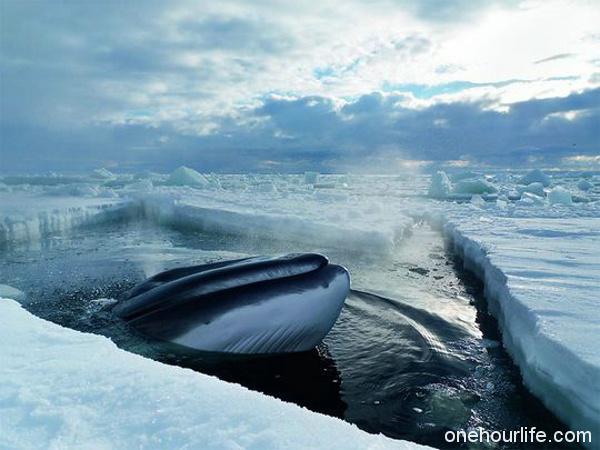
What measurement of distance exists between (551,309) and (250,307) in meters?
2.93

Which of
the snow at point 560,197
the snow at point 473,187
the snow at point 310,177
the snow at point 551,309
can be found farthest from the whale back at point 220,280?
the snow at point 310,177

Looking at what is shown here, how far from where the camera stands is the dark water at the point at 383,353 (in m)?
3.56

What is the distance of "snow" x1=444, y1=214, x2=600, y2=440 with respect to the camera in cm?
326

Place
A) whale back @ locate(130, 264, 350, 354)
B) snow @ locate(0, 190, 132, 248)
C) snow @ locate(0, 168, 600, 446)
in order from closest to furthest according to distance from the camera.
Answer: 1. snow @ locate(0, 168, 600, 446)
2. whale back @ locate(130, 264, 350, 354)
3. snow @ locate(0, 190, 132, 248)

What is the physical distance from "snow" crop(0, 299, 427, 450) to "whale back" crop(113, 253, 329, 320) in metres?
1.83

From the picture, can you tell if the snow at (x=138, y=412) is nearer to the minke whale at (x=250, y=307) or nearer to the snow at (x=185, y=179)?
the minke whale at (x=250, y=307)

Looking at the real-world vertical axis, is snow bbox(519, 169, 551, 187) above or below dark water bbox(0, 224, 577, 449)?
above

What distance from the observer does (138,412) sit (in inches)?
80.1

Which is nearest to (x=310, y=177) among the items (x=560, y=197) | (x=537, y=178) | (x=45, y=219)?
(x=537, y=178)

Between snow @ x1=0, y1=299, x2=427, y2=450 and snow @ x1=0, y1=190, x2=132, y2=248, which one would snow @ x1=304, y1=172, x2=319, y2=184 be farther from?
snow @ x1=0, y1=299, x2=427, y2=450

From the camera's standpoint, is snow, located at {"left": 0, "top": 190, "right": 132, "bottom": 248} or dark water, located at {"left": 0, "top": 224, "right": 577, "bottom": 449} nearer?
dark water, located at {"left": 0, "top": 224, "right": 577, "bottom": 449}

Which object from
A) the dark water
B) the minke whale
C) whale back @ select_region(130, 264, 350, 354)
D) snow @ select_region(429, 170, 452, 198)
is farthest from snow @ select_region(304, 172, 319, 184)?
whale back @ select_region(130, 264, 350, 354)

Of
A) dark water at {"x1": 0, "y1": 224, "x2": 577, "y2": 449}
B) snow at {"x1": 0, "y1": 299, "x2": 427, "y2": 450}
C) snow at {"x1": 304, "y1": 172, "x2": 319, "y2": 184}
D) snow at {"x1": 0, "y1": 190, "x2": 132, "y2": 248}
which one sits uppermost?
snow at {"x1": 304, "y1": 172, "x2": 319, "y2": 184}

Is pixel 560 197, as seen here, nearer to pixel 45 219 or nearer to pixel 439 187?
pixel 439 187
